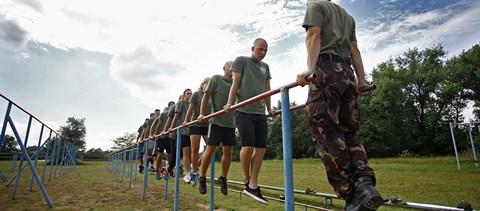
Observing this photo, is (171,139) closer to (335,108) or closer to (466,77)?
(335,108)

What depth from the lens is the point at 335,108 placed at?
171 centimetres

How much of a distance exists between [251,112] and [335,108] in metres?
1.43

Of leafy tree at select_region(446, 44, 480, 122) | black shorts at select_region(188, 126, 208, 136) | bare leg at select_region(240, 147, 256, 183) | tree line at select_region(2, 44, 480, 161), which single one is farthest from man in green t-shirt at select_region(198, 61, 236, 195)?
leafy tree at select_region(446, 44, 480, 122)

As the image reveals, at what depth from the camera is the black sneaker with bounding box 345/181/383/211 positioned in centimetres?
139

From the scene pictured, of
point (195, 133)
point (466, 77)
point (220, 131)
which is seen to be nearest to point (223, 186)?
point (220, 131)

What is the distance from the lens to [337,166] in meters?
1.61


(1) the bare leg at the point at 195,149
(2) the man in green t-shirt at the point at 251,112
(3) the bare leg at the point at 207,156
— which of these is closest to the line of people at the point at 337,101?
(2) the man in green t-shirt at the point at 251,112

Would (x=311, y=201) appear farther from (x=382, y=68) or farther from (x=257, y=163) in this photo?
(x=382, y=68)

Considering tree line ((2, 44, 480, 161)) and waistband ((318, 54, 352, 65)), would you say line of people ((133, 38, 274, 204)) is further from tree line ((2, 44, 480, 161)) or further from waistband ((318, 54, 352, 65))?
tree line ((2, 44, 480, 161))

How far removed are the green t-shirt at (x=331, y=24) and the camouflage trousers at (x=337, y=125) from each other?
Answer: 161 millimetres

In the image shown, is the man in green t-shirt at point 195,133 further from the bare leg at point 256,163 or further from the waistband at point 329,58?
the waistband at point 329,58

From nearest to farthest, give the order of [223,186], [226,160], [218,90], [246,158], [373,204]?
[373,204], [246,158], [223,186], [226,160], [218,90]

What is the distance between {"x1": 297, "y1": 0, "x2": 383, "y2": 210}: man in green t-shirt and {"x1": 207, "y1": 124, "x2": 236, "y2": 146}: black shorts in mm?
1903

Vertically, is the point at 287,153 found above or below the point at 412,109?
below
